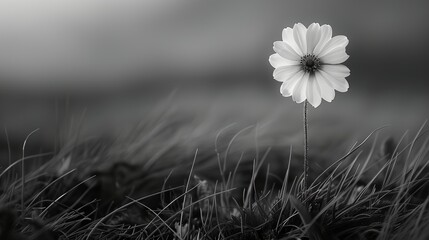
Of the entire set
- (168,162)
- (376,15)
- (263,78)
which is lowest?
(168,162)

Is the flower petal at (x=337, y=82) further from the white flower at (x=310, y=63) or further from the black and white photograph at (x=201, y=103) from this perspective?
the black and white photograph at (x=201, y=103)

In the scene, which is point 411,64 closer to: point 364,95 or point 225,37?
point 364,95

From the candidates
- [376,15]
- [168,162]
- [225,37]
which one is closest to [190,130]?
[168,162]

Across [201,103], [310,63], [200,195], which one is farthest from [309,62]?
[201,103]

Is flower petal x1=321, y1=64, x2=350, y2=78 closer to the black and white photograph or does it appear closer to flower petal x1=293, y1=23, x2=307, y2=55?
flower petal x1=293, y1=23, x2=307, y2=55

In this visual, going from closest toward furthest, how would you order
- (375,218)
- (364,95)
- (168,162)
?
1. (375,218)
2. (168,162)
3. (364,95)

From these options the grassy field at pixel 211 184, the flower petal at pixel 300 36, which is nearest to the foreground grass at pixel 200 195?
the grassy field at pixel 211 184

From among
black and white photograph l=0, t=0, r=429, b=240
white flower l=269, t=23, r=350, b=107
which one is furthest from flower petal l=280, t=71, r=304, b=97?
black and white photograph l=0, t=0, r=429, b=240
